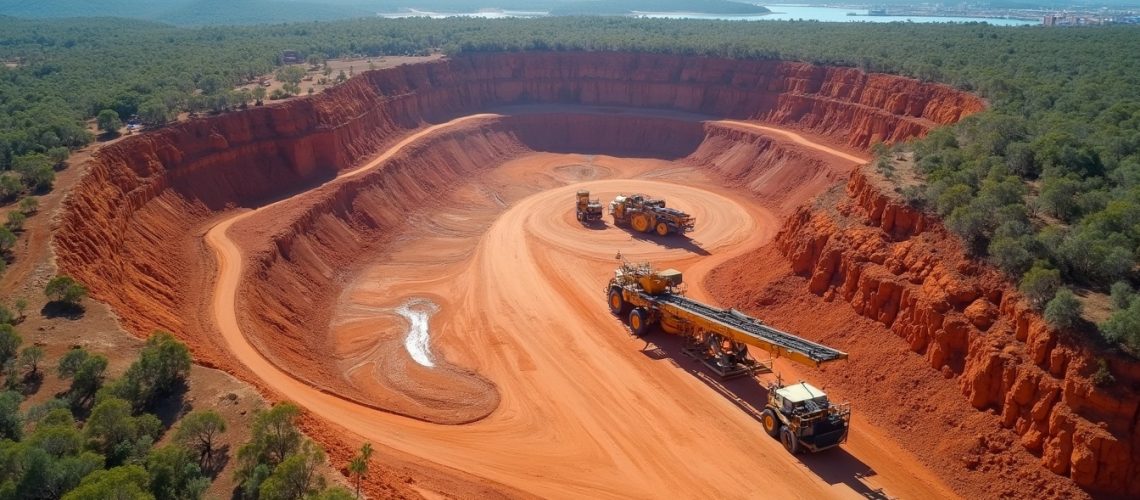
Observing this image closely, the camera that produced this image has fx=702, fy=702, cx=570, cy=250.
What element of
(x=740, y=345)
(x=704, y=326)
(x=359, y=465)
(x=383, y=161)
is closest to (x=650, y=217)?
(x=704, y=326)

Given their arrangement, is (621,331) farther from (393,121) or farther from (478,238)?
(393,121)

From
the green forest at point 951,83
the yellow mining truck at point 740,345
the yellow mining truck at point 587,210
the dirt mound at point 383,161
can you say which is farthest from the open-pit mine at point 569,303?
the green forest at point 951,83

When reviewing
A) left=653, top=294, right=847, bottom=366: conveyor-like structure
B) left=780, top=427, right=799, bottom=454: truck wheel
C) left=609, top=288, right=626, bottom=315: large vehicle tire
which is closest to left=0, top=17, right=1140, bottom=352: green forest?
left=653, top=294, right=847, bottom=366: conveyor-like structure

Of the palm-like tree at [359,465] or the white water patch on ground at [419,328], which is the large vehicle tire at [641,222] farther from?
the palm-like tree at [359,465]

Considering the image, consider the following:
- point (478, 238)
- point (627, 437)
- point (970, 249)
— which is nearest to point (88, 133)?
point (478, 238)

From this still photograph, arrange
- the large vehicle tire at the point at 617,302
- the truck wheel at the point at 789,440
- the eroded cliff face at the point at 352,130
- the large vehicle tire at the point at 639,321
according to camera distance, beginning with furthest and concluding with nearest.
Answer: the large vehicle tire at the point at 617,302
the large vehicle tire at the point at 639,321
the eroded cliff face at the point at 352,130
the truck wheel at the point at 789,440

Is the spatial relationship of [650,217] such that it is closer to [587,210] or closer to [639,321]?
[587,210]

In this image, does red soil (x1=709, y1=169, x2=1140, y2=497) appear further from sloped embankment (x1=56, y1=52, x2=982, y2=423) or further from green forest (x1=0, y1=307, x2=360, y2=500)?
green forest (x1=0, y1=307, x2=360, y2=500)

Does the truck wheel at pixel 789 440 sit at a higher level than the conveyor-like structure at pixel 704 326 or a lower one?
lower
